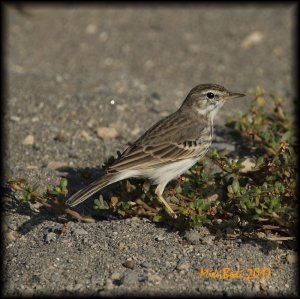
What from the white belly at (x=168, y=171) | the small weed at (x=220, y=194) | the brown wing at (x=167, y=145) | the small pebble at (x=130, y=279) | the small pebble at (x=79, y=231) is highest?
the brown wing at (x=167, y=145)

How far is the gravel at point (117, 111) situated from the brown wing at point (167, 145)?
2.05 ft

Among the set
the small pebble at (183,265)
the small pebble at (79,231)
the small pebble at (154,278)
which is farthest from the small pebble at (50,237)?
the small pebble at (183,265)

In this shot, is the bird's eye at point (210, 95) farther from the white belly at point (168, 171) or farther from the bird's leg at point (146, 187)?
the bird's leg at point (146, 187)

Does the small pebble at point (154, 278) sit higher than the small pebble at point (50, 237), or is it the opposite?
the small pebble at point (50, 237)

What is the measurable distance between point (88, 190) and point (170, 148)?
1.11 m

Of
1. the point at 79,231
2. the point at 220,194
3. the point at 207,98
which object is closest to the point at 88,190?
the point at 79,231

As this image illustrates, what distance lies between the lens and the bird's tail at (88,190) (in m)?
6.20

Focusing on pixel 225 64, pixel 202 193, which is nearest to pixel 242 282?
pixel 202 193

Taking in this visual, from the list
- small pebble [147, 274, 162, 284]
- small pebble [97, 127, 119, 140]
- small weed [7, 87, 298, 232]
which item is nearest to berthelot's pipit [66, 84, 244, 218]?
small weed [7, 87, 298, 232]

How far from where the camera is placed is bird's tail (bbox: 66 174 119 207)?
620cm

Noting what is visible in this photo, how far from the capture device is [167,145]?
22.6 ft

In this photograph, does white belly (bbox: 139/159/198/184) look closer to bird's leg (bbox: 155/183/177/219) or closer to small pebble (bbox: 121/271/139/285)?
bird's leg (bbox: 155/183/177/219)

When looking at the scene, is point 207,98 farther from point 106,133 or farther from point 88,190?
point 88,190

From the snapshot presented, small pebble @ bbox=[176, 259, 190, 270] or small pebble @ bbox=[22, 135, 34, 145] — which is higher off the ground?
small pebble @ bbox=[22, 135, 34, 145]
